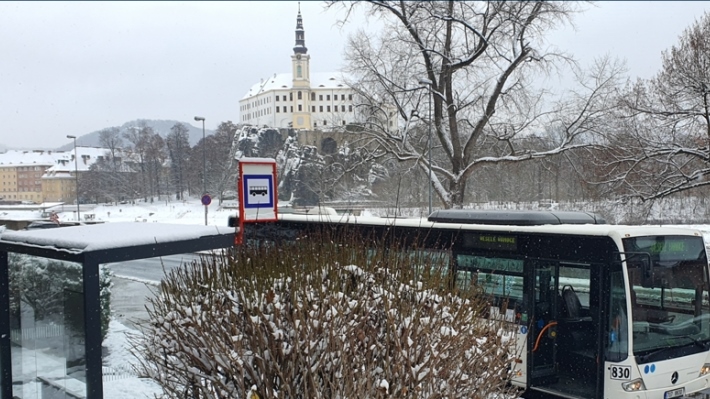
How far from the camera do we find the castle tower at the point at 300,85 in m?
137

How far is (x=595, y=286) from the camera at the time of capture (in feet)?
27.2

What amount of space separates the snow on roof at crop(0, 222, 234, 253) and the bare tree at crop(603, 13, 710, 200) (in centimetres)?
2017

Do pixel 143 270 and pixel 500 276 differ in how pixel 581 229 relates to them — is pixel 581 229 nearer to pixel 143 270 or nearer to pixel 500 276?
pixel 500 276

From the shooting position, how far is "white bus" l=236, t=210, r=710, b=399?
7.61m

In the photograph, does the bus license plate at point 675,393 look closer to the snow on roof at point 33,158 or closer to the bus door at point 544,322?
the bus door at point 544,322

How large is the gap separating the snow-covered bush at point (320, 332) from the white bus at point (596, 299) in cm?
180

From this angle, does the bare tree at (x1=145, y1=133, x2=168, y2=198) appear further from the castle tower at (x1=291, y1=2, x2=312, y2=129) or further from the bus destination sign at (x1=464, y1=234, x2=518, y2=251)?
the bus destination sign at (x1=464, y1=234, x2=518, y2=251)

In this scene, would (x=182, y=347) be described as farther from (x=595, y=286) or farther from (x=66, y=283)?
(x=595, y=286)

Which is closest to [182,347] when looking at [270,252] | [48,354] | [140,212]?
[270,252]

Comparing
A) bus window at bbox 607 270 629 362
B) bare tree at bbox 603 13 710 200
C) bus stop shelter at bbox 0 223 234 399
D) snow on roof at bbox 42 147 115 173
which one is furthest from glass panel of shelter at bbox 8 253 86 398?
snow on roof at bbox 42 147 115 173

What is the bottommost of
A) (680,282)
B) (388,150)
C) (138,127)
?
(680,282)

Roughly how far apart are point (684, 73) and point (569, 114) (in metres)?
5.58

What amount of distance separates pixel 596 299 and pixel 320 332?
4943mm

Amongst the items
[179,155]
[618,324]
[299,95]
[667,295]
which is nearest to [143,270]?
[618,324]
